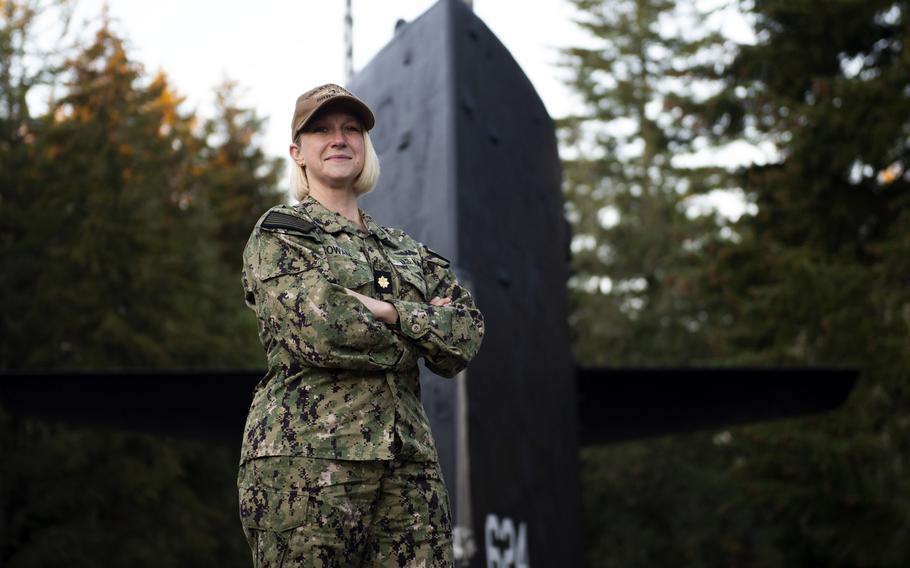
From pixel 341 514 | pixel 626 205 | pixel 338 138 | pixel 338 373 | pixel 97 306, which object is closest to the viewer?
pixel 341 514

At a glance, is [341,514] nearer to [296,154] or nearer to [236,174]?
[296,154]

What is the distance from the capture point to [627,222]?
89.6 feet

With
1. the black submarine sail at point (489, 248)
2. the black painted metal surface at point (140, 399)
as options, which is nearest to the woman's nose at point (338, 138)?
the black submarine sail at point (489, 248)

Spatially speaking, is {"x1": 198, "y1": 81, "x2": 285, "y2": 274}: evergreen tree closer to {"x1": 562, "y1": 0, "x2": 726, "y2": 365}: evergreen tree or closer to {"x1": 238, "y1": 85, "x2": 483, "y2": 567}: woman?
{"x1": 562, "y1": 0, "x2": 726, "y2": 365}: evergreen tree

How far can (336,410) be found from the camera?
2377 mm

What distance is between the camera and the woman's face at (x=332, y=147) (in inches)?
101

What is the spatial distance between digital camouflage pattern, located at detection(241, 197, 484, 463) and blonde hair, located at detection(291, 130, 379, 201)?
73 mm

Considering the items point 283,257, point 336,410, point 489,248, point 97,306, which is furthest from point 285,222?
point 97,306

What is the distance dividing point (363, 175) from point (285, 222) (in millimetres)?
239

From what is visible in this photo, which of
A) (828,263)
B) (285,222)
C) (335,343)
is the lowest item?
(335,343)

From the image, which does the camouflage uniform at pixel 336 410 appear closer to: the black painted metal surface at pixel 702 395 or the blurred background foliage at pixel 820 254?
the black painted metal surface at pixel 702 395

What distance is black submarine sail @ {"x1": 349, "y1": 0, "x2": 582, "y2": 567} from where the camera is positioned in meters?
4.41

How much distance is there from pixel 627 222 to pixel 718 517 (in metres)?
7.24

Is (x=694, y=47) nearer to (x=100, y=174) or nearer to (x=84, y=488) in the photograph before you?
(x=100, y=174)
